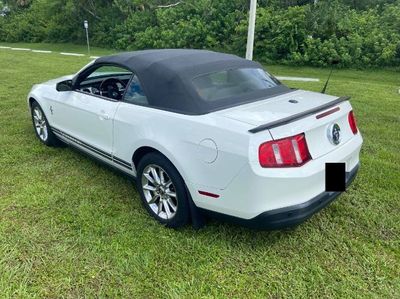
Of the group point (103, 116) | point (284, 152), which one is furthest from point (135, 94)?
point (284, 152)

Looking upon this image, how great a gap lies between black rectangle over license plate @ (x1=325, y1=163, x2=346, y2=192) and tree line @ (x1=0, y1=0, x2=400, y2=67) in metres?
11.9

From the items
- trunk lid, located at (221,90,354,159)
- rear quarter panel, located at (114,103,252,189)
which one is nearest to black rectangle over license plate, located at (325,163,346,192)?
trunk lid, located at (221,90,354,159)

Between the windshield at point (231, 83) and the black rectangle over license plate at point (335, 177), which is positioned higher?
the windshield at point (231, 83)

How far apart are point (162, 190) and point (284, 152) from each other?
117cm

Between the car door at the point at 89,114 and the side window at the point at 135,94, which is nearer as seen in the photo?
the side window at the point at 135,94

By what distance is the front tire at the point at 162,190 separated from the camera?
290 centimetres

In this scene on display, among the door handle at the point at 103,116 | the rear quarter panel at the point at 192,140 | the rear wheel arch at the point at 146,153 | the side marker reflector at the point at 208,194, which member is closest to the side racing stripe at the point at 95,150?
the rear wheel arch at the point at 146,153

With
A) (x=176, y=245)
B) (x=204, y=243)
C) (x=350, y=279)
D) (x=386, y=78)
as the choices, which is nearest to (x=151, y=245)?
(x=176, y=245)

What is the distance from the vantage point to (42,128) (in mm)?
4891

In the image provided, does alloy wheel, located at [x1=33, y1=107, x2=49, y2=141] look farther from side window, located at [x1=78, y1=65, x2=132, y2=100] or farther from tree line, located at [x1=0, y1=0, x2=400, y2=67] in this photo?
tree line, located at [x1=0, y1=0, x2=400, y2=67]

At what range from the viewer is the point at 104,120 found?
352 cm

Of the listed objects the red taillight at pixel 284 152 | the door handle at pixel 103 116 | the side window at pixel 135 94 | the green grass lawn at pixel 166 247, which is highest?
the side window at pixel 135 94

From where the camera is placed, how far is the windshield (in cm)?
304

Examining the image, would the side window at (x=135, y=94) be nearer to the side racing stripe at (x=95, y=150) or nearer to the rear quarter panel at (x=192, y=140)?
the rear quarter panel at (x=192, y=140)
